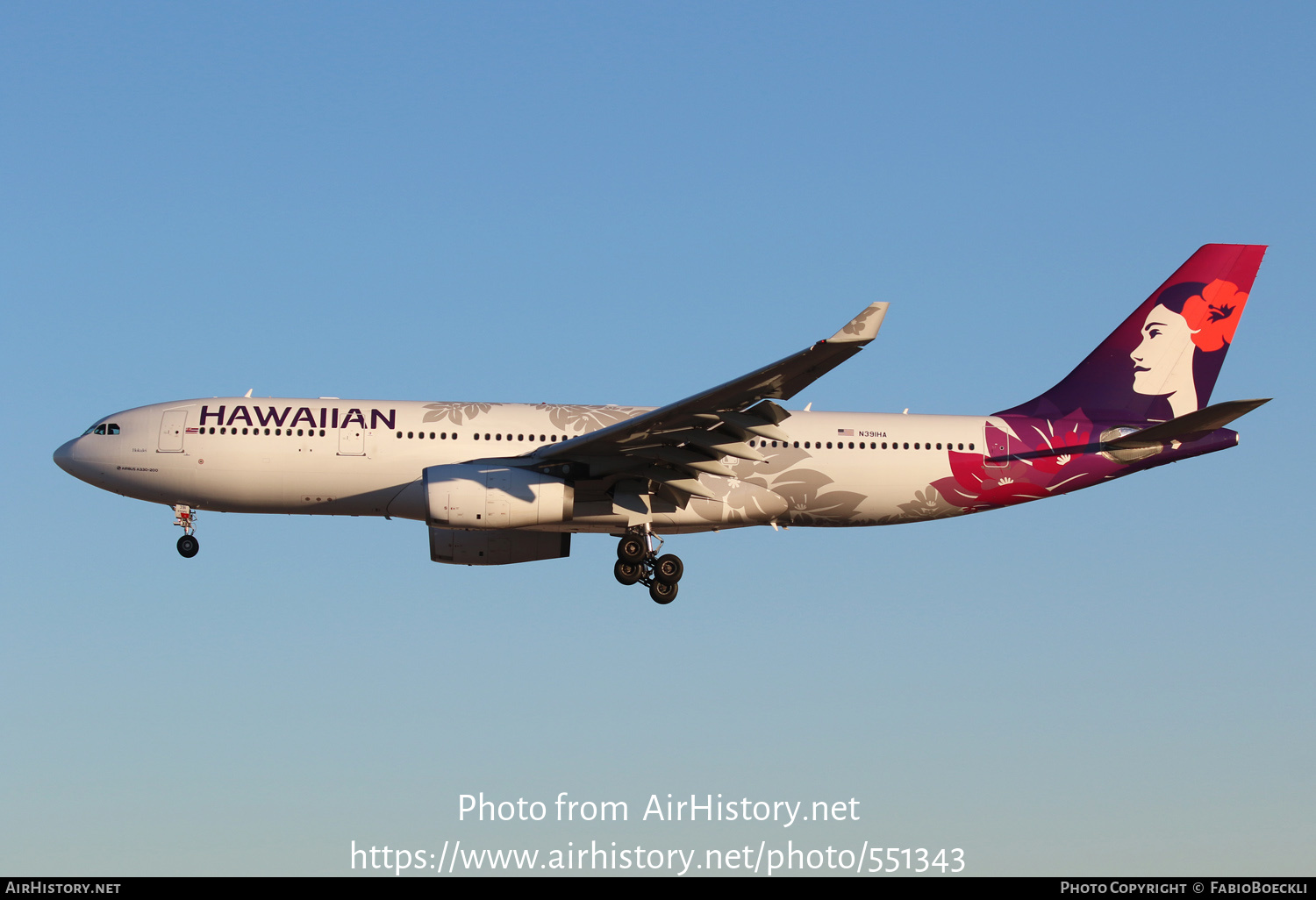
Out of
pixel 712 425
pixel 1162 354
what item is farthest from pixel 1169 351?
pixel 712 425

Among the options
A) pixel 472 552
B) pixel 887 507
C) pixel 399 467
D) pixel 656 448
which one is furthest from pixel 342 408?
pixel 887 507

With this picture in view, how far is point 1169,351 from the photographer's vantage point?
104 ft

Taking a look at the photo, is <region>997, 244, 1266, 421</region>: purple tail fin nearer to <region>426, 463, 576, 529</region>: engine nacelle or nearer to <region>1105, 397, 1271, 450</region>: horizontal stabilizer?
<region>1105, 397, 1271, 450</region>: horizontal stabilizer

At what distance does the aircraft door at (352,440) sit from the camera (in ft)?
92.4

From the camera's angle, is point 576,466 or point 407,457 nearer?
point 576,466

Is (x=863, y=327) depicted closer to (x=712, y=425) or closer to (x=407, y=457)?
(x=712, y=425)

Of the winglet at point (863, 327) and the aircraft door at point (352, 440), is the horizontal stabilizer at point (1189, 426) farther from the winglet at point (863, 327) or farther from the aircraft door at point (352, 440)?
the aircraft door at point (352, 440)

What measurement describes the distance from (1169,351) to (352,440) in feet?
63.0

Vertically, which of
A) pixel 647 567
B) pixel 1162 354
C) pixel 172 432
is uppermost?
pixel 1162 354

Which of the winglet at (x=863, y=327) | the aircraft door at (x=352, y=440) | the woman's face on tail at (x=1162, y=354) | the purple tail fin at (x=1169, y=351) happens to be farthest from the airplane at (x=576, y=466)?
the winglet at (x=863, y=327)

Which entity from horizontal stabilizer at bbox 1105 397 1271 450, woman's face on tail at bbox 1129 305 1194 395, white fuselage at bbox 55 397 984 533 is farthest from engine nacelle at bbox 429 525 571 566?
woman's face on tail at bbox 1129 305 1194 395

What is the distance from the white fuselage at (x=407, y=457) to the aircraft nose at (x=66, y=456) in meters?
0.05

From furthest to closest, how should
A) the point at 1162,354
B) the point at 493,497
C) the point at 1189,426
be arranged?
1. the point at 1162,354
2. the point at 1189,426
3. the point at 493,497

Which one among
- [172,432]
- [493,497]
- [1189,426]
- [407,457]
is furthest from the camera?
[172,432]
